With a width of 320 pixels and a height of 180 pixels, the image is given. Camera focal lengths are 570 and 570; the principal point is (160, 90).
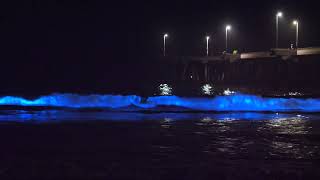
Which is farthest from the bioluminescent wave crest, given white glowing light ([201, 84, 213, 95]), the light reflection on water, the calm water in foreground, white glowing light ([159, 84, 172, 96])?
white glowing light ([201, 84, 213, 95])

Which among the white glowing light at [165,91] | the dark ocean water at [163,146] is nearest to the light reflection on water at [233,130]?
the dark ocean water at [163,146]

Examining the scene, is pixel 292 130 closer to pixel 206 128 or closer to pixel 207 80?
pixel 206 128

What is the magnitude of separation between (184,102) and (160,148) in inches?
844

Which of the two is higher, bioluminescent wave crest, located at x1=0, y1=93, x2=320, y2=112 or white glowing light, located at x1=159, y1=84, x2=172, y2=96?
white glowing light, located at x1=159, y1=84, x2=172, y2=96

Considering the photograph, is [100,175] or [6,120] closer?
[100,175]

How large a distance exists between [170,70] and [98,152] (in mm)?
125711

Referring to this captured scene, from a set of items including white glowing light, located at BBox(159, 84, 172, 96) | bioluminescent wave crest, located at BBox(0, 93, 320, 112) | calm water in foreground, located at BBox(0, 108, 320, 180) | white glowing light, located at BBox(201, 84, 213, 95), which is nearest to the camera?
calm water in foreground, located at BBox(0, 108, 320, 180)

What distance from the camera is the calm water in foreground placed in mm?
11477

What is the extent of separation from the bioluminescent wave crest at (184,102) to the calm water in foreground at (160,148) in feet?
28.7

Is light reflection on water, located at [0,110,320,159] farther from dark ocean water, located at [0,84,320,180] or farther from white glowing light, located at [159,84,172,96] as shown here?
white glowing light, located at [159,84,172,96]

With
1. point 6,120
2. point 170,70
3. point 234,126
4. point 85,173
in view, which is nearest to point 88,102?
point 6,120

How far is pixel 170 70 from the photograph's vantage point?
140 meters

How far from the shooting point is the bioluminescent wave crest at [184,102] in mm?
32906

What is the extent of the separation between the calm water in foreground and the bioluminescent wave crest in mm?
8747
